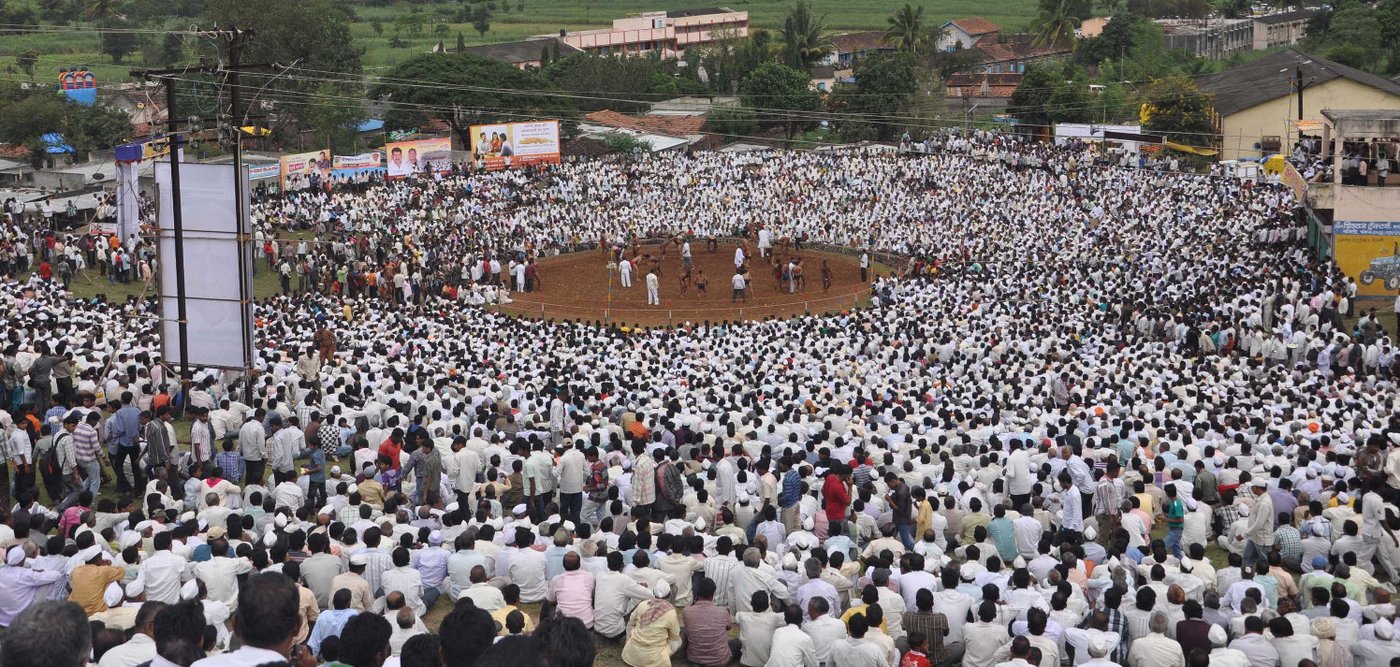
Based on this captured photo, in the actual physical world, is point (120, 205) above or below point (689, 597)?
above

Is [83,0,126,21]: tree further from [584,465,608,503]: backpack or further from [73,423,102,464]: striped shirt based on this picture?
[584,465,608,503]: backpack

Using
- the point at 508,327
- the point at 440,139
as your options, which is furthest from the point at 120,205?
the point at 440,139

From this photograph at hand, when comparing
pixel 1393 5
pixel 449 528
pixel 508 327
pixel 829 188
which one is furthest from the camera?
pixel 1393 5

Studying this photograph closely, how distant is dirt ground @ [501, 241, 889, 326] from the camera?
34844 millimetres

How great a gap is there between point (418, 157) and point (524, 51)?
47560 millimetres

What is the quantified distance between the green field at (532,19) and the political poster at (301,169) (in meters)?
41.0

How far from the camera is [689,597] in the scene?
1148 cm

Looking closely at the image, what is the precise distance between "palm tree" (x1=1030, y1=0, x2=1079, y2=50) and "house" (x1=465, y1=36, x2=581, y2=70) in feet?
105

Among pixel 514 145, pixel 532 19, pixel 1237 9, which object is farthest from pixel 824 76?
pixel 532 19

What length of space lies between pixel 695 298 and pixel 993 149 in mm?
17193

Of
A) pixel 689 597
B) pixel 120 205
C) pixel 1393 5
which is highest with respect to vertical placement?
pixel 1393 5

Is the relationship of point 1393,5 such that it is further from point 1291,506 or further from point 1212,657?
point 1212,657

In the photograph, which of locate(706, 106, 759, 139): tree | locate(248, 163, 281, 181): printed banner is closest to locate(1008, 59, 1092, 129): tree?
locate(706, 106, 759, 139): tree

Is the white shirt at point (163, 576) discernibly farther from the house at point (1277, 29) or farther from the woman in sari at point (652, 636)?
the house at point (1277, 29)
